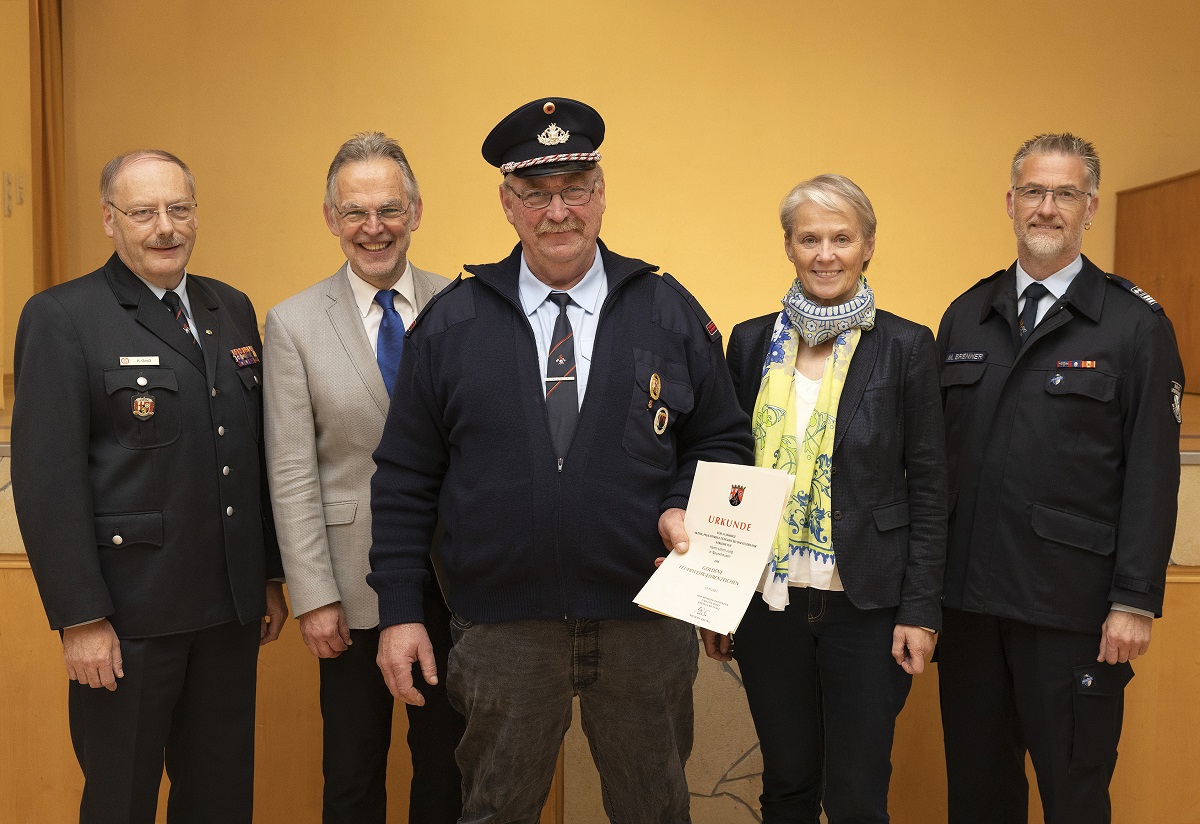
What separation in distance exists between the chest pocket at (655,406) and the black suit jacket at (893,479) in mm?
333

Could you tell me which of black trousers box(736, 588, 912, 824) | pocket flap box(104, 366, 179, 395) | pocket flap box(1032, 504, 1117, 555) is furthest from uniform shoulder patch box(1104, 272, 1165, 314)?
pocket flap box(104, 366, 179, 395)

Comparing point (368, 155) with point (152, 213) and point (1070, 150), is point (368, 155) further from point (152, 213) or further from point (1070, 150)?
point (1070, 150)

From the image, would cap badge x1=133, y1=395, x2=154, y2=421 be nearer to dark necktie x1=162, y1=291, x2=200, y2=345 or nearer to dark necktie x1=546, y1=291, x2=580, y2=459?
dark necktie x1=162, y1=291, x2=200, y2=345

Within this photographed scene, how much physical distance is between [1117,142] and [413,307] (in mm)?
6180

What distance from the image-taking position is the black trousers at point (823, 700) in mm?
1915

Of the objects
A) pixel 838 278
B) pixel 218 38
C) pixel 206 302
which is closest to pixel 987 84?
pixel 218 38

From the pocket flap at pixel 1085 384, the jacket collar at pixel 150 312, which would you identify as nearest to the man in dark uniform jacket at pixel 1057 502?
the pocket flap at pixel 1085 384

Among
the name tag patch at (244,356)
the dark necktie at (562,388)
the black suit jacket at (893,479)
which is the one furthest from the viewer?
the name tag patch at (244,356)

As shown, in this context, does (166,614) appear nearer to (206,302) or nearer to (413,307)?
(206,302)

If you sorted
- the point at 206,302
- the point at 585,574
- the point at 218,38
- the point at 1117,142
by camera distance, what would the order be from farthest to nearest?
the point at 1117,142 → the point at 218,38 → the point at 206,302 → the point at 585,574

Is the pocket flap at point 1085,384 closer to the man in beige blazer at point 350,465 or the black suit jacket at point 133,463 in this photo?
the man in beige blazer at point 350,465

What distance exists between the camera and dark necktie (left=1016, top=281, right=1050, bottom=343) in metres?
2.14

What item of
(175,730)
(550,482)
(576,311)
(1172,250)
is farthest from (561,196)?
(1172,250)

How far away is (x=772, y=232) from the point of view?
651cm
